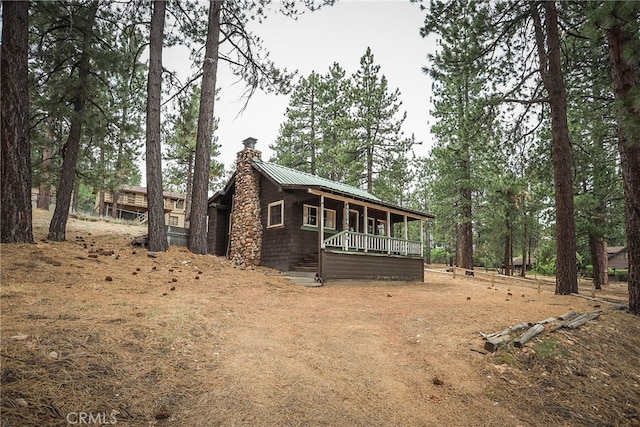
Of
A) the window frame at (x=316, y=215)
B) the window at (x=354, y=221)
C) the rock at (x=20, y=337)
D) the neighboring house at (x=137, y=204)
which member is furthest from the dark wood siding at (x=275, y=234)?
the neighboring house at (x=137, y=204)

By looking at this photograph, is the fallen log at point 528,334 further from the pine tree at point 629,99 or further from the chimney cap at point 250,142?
the chimney cap at point 250,142

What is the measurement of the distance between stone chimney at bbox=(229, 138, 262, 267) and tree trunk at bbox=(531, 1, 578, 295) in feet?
40.6

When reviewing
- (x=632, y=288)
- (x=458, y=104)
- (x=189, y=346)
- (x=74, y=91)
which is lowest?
(x=189, y=346)

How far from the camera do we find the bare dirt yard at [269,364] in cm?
274

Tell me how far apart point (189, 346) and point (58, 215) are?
11249 mm

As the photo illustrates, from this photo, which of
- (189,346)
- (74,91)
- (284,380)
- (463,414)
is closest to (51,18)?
(74,91)

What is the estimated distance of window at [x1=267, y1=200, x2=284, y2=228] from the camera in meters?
→ 15.4

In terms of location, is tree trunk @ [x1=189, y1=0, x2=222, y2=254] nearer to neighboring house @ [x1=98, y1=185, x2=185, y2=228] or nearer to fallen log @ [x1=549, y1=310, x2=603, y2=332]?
fallen log @ [x1=549, y1=310, x2=603, y2=332]

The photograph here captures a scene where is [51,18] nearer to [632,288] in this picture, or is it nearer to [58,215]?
[58,215]

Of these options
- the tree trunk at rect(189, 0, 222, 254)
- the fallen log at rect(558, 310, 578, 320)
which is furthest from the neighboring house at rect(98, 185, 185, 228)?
the fallen log at rect(558, 310, 578, 320)

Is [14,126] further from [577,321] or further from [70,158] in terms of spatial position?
[577,321]

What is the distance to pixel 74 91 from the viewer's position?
11430 mm

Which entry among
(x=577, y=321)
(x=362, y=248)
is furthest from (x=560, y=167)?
(x=362, y=248)

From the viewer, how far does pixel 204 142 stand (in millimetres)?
12836
